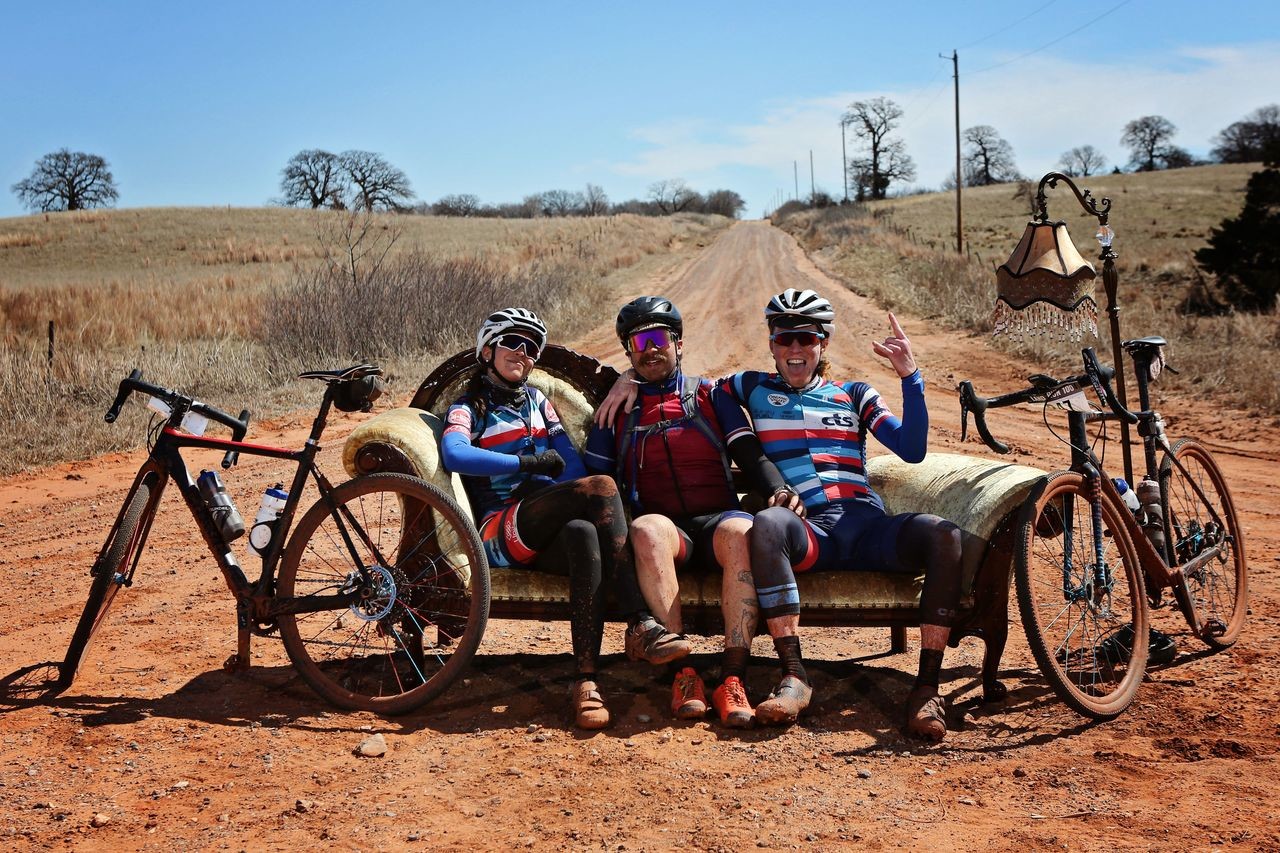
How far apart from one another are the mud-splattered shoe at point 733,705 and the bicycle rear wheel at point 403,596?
925 millimetres

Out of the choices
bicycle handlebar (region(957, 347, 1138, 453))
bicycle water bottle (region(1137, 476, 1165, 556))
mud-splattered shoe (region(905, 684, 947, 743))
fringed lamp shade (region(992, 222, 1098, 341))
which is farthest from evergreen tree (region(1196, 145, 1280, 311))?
mud-splattered shoe (region(905, 684, 947, 743))

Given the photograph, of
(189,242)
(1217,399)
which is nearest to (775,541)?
(1217,399)

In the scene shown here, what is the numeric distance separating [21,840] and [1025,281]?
13.5 ft

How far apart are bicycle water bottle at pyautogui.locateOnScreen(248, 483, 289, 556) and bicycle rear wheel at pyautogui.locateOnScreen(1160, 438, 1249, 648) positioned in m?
3.68

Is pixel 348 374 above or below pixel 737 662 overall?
above

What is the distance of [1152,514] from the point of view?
4.46 meters

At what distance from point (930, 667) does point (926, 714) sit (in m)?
0.20

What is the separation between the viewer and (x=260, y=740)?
3.79 meters

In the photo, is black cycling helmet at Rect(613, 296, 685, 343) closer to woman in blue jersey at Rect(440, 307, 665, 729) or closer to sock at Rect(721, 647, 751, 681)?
woman in blue jersey at Rect(440, 307, 665, 729)

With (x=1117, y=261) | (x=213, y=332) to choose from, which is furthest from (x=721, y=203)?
(x=213, y=332)

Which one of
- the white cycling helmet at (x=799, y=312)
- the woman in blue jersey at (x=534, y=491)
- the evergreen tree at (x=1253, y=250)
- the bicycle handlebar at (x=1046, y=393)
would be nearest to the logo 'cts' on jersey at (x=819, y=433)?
the white cycling helmet at (x=799, y=312)

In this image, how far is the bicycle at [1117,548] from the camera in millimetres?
3871

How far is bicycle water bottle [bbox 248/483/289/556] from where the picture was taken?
13.5ft

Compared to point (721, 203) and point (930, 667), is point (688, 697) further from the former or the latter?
point (721, 203)
